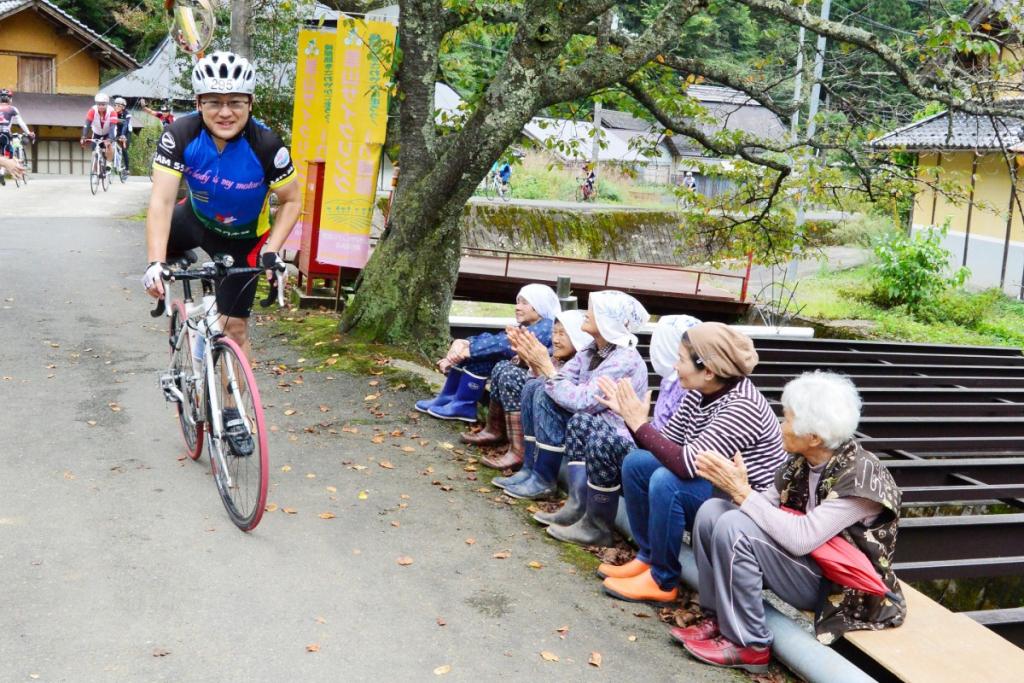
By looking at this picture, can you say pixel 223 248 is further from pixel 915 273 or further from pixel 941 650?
pixel 915 273

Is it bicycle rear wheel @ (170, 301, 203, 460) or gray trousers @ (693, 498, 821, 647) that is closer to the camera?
gray trousers @ (693, 498, 821, 647)

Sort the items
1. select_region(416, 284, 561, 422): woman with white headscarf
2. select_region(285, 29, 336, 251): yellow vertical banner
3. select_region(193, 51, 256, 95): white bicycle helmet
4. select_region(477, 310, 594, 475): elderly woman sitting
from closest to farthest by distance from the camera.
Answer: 1. select_region(193, 51, 256, 95): white bicycle helmet
2. select_region(477, 310, 594, 475): elderly woman sitting
3. select_region(416, 284, 561, 422): woman with white headscarf
4. select_region(285, 29, 336, 251): yellow vertical banner

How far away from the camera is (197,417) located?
6062 millimetres

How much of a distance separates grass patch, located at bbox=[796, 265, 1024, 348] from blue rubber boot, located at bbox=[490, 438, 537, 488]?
13801 mm

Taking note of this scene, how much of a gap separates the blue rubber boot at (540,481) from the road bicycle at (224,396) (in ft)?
5.62

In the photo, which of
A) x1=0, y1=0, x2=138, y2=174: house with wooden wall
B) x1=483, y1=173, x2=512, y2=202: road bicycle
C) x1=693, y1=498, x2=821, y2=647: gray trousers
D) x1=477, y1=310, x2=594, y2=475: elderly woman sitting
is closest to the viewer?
x1=693, y1=498, x2=821, y2=647: gray trousers

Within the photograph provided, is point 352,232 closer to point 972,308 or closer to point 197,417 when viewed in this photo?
point 197,417

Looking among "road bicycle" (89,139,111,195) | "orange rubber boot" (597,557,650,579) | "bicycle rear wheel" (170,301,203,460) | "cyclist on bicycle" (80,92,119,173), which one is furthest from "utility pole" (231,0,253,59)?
"cyclist on bicycle" (80,92,119,173)

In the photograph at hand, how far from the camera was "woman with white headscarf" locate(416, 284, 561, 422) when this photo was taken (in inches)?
273

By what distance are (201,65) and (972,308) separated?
19658mm

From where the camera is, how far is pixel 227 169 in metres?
5.71

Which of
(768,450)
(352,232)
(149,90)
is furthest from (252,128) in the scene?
(149,90)

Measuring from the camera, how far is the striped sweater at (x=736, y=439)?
4742 mm

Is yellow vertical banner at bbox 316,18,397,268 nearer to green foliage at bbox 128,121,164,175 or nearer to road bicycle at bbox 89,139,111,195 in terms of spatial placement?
road bicycle at bbox 89,139,111,195
